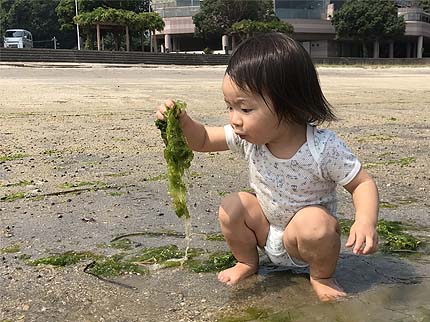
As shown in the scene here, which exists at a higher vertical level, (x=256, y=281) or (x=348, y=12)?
(x=348, y=12)

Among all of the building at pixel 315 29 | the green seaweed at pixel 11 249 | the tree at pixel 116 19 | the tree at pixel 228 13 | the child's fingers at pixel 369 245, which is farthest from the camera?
the building at pixel 315 29

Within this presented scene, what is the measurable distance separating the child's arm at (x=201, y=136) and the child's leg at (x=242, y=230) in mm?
290

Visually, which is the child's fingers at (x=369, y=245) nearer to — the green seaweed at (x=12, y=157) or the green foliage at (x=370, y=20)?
the green seaweed at (x=12, y=157)

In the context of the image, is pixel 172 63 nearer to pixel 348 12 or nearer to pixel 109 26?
pixel 109 26

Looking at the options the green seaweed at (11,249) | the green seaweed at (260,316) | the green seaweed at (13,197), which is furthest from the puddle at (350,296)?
the green seaweed at (13,197)

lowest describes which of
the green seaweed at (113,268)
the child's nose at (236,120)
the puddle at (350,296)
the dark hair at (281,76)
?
the puddle at (350,296)

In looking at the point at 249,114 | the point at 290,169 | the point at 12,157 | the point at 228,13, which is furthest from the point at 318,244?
the point at 228,13

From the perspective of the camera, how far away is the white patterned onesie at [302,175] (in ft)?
7.93

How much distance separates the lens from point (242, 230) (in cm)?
262

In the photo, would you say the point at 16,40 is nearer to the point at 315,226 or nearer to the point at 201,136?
the point at 201,136

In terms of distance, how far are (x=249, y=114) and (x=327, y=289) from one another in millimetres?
801

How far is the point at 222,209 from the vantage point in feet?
8.64

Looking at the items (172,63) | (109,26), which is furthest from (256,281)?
(109,26)

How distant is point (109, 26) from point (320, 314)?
194 feet
